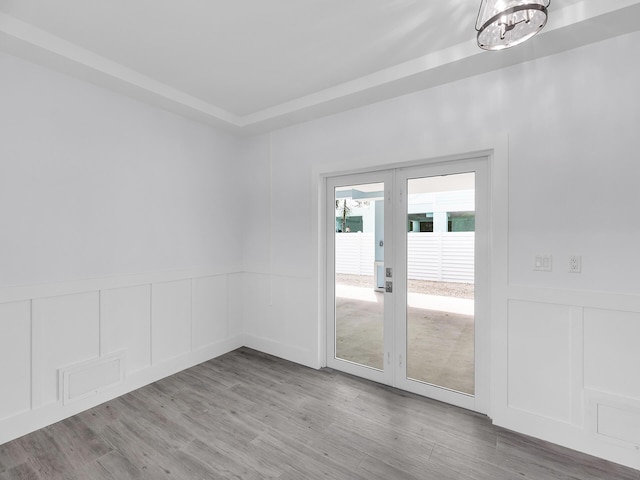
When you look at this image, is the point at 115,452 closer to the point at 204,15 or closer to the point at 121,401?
the point at 121,401

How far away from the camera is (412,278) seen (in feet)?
9.73

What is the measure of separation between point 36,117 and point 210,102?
1451mm

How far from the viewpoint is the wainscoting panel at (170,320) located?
3188mm

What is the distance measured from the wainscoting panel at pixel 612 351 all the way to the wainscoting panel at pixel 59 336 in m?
3.79

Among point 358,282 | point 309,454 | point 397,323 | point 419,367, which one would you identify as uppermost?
point 358,282

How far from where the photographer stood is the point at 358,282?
10.8 feet

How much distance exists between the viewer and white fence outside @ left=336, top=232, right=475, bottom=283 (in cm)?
272

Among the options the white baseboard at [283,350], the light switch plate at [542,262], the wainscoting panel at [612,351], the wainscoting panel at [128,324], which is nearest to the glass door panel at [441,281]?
the light switch plate at [542,262]

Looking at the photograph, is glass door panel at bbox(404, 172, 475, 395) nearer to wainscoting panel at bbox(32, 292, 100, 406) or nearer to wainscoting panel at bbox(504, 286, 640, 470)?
wainscoting panel at bbox(504, 286, 640, 470)

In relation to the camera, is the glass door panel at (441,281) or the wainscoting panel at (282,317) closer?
the glass door panel at (441,281)

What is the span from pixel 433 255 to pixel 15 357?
3369mm

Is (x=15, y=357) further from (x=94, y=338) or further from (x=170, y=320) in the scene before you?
(x=170, y=320)

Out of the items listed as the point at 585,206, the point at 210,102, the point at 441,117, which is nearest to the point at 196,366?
the point at 210,102

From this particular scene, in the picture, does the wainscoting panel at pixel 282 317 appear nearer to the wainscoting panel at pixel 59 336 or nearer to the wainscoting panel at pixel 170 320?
the wainscoting panel at pixel 170 320
